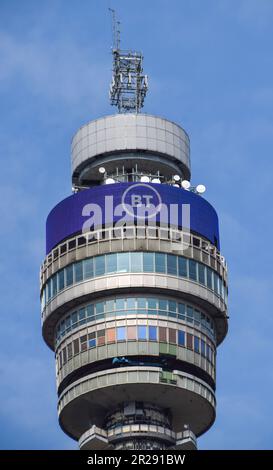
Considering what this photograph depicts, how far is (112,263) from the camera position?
18438cm

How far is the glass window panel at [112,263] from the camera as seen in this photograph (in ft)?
604

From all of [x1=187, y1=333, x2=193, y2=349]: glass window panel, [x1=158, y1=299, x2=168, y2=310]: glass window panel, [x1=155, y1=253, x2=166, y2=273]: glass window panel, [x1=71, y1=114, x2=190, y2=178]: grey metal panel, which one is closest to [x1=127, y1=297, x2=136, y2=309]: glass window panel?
[x1=158, y1=299, x2=168, y2=310]: glass window panel

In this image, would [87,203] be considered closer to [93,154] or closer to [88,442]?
[93,154]

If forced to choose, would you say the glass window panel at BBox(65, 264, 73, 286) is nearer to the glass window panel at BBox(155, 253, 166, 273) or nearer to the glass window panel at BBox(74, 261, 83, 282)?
the glass window panel at BBox(74, 261, 83, 282)

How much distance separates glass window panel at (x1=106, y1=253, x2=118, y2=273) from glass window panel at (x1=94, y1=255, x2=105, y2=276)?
51cm

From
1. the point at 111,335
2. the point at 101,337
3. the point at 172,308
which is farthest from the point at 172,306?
the point at 101,337

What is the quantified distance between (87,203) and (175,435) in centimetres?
2821

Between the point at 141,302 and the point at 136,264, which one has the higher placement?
the point at 136,264

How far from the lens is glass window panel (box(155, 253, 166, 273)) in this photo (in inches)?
7269

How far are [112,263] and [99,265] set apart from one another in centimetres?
146

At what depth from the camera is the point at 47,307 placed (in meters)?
189

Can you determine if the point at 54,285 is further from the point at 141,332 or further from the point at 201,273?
the point at 201,273

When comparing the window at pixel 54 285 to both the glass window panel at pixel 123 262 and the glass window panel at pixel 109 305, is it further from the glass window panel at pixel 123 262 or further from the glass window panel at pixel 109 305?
the glass window panel at pixel 123 262
